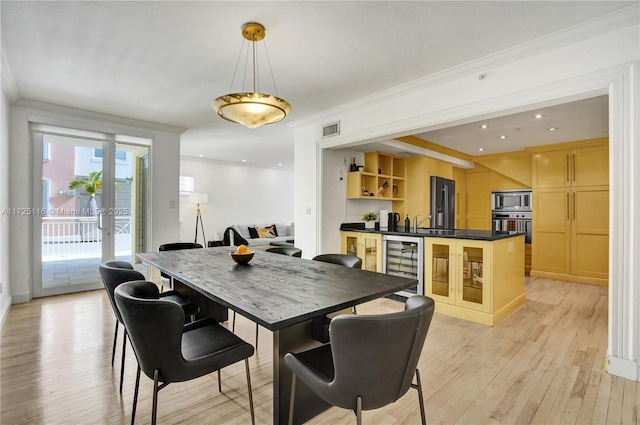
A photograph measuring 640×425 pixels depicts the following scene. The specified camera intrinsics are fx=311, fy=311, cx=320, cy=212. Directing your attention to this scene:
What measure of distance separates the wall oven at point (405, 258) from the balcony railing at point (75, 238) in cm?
403

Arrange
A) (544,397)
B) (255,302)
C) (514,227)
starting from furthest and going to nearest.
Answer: (514,227), (544,397), (255,302)

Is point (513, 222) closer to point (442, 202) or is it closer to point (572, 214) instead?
point (572, 214)

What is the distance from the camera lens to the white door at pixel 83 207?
4242mm

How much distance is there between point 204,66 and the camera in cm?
294

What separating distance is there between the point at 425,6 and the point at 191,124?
13.0 feet

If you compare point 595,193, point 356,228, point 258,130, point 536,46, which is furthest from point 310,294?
point 595,193

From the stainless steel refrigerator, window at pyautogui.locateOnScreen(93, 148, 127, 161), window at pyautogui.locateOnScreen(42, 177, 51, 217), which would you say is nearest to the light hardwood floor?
window at pyautogui.locateOnScreen(42, 177, 51, 217)

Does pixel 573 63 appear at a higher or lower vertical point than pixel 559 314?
higher

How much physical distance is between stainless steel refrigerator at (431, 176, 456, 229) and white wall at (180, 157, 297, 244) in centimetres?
524

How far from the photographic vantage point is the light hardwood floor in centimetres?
182

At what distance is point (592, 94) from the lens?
7.79 ft

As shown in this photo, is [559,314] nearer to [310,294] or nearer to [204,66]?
[310,294]

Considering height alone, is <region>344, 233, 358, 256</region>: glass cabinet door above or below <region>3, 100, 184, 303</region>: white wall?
below

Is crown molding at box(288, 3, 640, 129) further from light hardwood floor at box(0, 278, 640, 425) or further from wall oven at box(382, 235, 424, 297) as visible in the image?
light hardwood floor at box(0, 278, 640, 425)
